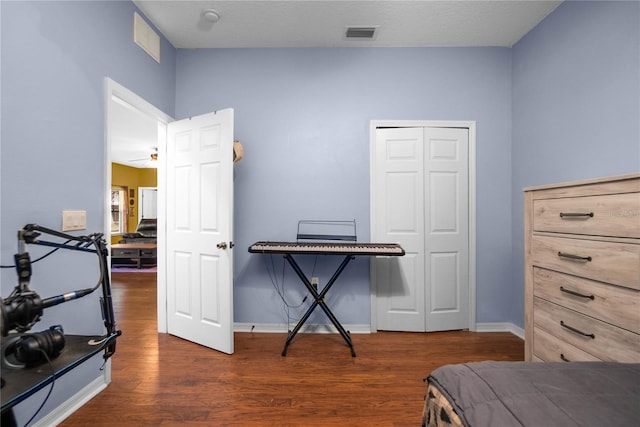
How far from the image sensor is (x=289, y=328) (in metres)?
2.63

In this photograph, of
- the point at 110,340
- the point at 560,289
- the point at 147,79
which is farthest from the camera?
the point at 147,79

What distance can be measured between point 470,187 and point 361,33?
1833mm

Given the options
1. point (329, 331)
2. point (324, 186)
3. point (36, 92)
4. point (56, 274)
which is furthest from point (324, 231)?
point (36, 92)

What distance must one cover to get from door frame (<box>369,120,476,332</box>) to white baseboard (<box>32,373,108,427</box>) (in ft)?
7.16

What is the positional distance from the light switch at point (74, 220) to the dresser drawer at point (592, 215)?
2.70 metres

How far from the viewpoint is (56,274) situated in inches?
58.6

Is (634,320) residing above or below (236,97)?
below

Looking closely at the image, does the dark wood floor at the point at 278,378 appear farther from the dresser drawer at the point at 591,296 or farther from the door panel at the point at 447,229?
the dresser drawer at the point at 591,296

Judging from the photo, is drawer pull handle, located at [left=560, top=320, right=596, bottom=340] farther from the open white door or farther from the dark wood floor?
the open white door

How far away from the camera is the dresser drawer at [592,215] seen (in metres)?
1.08

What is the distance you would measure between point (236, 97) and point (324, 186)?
129 cm

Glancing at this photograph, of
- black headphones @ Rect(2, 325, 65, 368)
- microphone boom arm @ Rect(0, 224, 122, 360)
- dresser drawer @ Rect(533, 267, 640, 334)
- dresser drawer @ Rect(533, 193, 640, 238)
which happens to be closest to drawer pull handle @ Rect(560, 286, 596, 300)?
dresser drawer @ Rect(533, 267, 640, 334)

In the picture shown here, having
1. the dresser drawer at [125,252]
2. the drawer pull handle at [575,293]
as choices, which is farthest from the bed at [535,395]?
the dresser drawer at [125,252]

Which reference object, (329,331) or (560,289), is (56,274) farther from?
(560,289)
